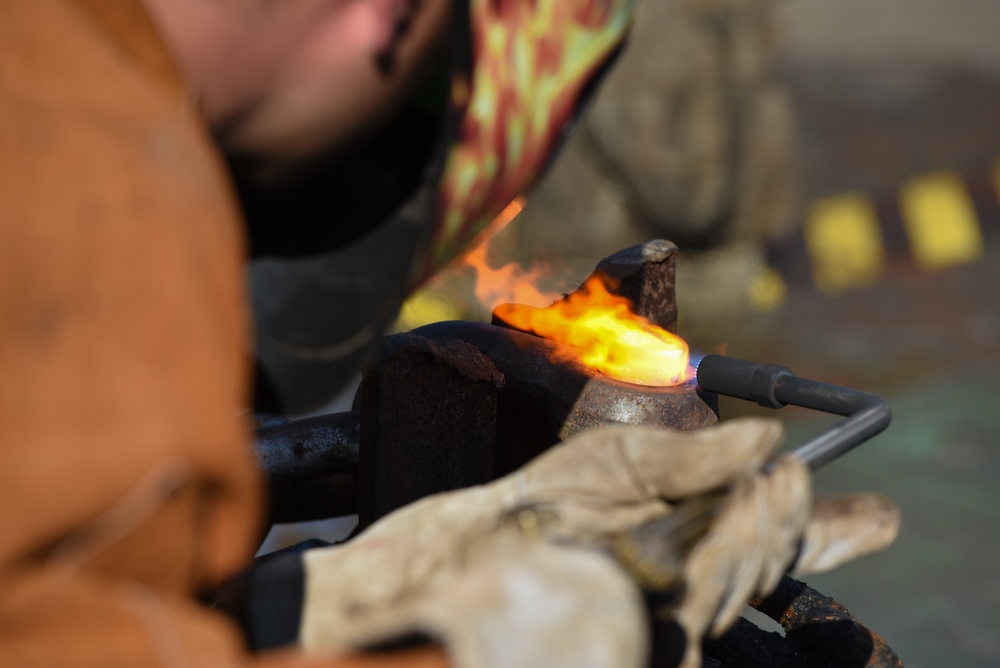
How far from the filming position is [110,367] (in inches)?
34.5

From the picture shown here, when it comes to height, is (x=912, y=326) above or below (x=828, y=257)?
below

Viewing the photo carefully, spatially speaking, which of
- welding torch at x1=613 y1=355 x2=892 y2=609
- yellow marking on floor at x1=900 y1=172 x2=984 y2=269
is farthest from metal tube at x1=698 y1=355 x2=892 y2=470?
yellow marking on floor at x1=900 y1=172 x2=984 y2=269

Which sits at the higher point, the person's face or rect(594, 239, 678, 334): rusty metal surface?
the person's face

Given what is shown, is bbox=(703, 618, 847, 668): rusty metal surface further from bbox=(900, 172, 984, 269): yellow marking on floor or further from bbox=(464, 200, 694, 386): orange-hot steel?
bbox=(900, 172, 984, 269): yellow marking on floor

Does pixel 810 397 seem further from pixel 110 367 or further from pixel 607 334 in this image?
pixel 110 367

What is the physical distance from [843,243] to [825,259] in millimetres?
247

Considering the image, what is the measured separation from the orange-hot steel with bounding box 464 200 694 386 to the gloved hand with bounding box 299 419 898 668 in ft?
1.62

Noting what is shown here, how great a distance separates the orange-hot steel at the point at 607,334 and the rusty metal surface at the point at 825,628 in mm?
416

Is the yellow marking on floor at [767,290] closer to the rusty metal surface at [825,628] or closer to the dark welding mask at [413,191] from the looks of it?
the dark welding mask at [413,191]

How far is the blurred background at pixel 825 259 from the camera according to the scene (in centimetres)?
Result: 403

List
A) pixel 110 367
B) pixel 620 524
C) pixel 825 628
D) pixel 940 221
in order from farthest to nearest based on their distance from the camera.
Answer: pixel 940 221 → pixel 825 628 → pixel 620 524 → pixel 110 367

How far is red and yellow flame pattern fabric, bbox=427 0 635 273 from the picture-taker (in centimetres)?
157

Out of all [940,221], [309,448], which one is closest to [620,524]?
[309,448]

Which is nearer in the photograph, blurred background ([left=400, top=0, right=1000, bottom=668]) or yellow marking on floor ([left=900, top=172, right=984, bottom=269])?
blurred background ([left=400, top=0, right=1000, bottom=668])
